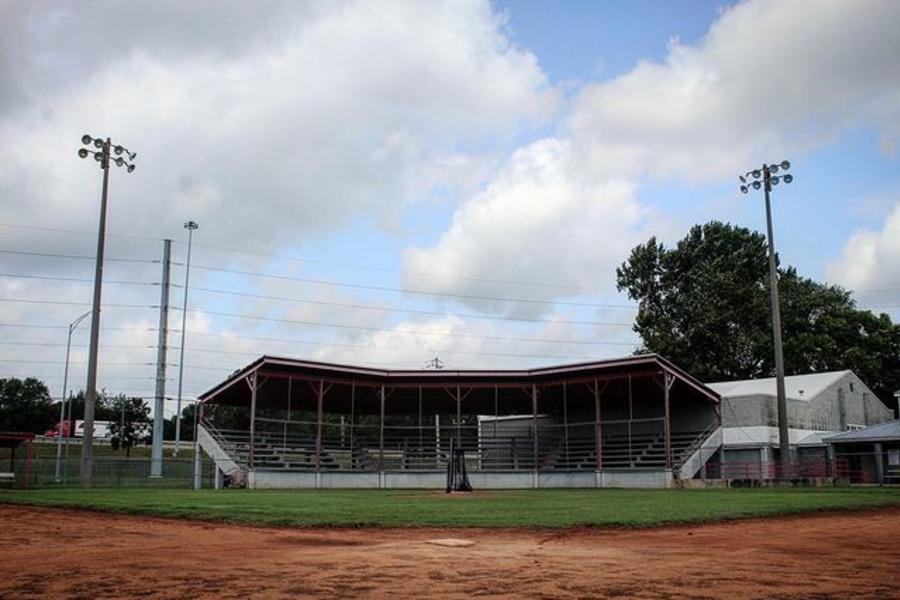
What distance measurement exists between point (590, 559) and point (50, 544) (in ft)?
27.5

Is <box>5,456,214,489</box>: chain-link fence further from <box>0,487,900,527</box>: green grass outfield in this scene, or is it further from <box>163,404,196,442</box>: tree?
<box>163,404,196,442</box>: tree

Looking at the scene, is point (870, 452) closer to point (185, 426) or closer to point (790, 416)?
point (790, 416)

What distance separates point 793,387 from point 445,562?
46191mm

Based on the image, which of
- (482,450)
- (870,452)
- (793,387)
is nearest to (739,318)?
(793,387)

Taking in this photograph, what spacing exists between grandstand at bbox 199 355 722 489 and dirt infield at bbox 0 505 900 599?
75.8 ft

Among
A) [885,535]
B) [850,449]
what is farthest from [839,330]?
[885,535]

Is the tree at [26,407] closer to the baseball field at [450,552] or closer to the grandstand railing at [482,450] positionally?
the grandstand railing at [482,450]

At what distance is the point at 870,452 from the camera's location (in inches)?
1715

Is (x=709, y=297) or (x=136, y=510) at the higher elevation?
(x=709, y=297)

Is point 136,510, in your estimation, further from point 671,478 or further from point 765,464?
point 765,464

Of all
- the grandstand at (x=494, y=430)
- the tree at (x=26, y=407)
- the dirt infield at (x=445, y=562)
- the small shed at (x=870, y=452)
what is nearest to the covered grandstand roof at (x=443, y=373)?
the grandstand at (x=494, y=430)

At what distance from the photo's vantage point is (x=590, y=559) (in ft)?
35.8

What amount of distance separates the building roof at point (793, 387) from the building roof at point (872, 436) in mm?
4026

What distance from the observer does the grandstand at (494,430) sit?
39.5m
